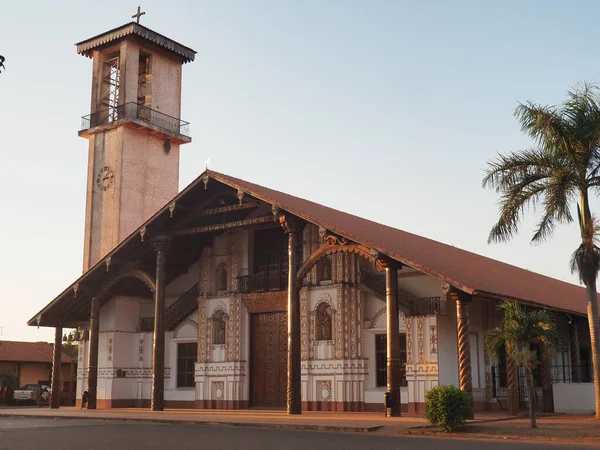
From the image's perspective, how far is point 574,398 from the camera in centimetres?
2408

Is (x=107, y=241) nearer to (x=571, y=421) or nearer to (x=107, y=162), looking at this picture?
(x=107, y=162)

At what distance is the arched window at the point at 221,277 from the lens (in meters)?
30.1

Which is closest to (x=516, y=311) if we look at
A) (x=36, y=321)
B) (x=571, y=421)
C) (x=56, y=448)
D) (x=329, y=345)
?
(x=571, y=421)

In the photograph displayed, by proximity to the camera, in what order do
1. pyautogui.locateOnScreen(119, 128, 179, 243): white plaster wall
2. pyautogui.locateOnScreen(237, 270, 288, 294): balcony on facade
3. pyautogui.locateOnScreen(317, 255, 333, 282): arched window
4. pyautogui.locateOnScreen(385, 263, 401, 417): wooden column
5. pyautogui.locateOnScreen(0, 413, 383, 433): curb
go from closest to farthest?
pyautogui.locateOnScreen(0, 413, 383, 433): curb → pyautogui.locateOnScreen(385, 263, 401, 417): wooden column → pyautogui.locateOnScreen(317, 255, 333, 282): arched window → pyautogui.locateOnScreen(237, 270, 288, 294): balcony on facade → pyautogui.locateOnScreen(119, 128, 179, 243): white plaster wall

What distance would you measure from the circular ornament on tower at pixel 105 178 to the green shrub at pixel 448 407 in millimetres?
24197

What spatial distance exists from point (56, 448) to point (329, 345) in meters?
14.1

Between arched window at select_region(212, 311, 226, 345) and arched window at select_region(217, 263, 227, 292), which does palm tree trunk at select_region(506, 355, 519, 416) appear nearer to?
arched window at select_region(212, 311, 226, 345)

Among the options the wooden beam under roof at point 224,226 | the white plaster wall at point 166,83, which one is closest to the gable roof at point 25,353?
the white plaster wall at point 166,83

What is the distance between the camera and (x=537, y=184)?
21.3m

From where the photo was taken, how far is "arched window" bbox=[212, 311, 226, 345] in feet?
97.6

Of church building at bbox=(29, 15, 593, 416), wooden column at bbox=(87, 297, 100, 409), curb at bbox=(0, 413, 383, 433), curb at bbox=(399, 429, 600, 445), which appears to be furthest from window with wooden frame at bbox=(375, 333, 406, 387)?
wooden column at bbox=(87, 297, 100, 409)

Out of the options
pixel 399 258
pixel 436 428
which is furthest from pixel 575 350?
pixel 436 428

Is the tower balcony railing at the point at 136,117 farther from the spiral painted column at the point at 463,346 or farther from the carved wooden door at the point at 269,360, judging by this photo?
the spiral painted column at the point at 463,346

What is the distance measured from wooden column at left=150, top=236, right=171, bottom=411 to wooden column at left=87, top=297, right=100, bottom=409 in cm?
348
